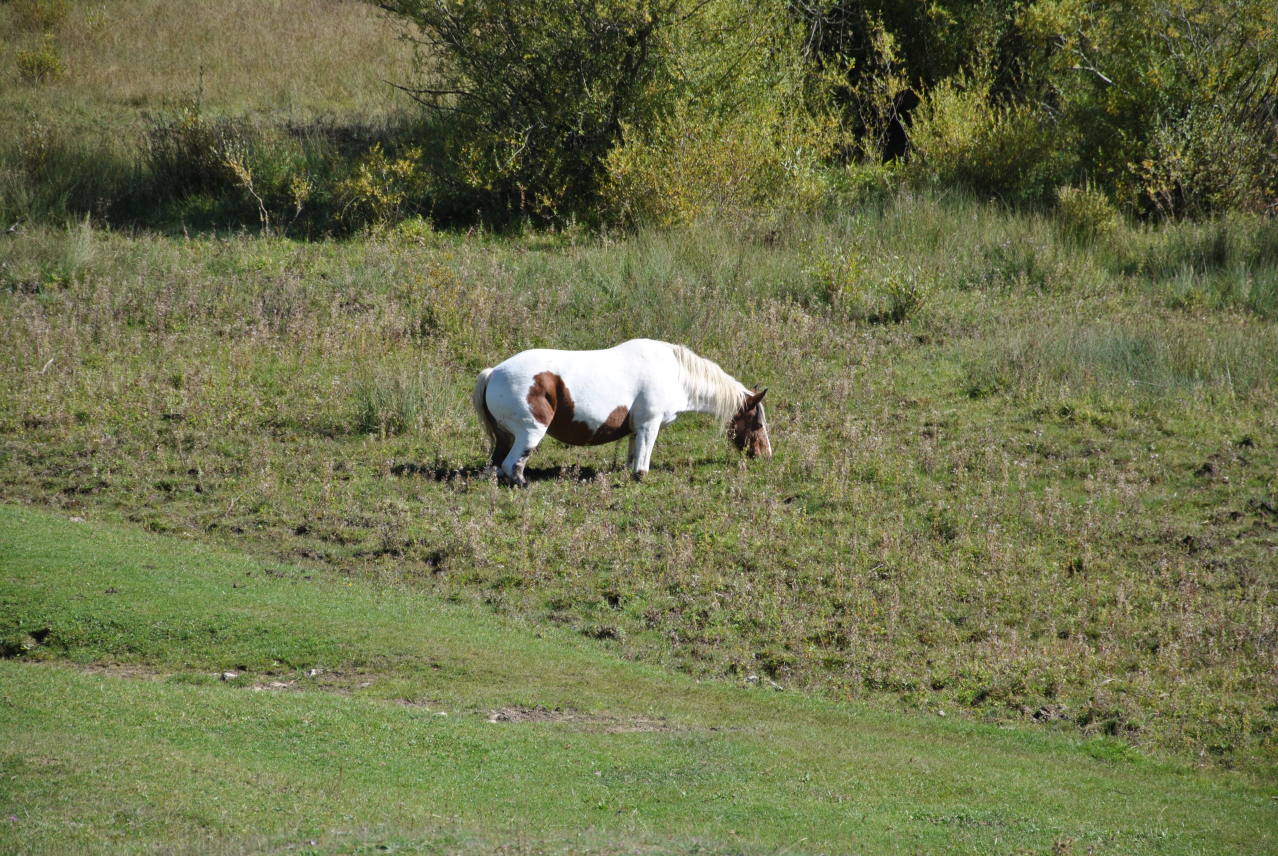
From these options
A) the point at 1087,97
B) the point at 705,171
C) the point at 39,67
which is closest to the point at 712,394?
the point at 705,171

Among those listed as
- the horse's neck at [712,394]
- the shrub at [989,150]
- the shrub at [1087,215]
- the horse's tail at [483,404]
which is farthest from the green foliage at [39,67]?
the shrub at [1087,215]

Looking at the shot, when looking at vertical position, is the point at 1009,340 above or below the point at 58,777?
above

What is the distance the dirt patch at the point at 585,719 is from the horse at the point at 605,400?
16.5 ft

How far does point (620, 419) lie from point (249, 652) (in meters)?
5.55

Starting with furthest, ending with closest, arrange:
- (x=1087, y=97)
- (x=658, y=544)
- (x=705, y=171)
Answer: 1. (x=1087, y=97)
2. (x=705, y=171)
3. (x=658, y=544)

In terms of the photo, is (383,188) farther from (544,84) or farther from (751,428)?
(751,428)

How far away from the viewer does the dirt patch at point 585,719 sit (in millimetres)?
8461

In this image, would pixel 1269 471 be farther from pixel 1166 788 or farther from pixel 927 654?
pixel 1166 788

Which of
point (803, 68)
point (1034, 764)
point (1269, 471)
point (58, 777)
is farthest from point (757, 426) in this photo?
point (803, 68)

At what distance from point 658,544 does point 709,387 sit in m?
2.69

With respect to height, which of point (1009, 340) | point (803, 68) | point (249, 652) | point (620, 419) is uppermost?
point (803, 68)

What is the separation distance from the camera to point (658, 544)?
12.4 m

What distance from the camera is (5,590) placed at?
33.1 feet

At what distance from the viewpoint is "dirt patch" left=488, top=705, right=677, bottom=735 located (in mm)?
8461
